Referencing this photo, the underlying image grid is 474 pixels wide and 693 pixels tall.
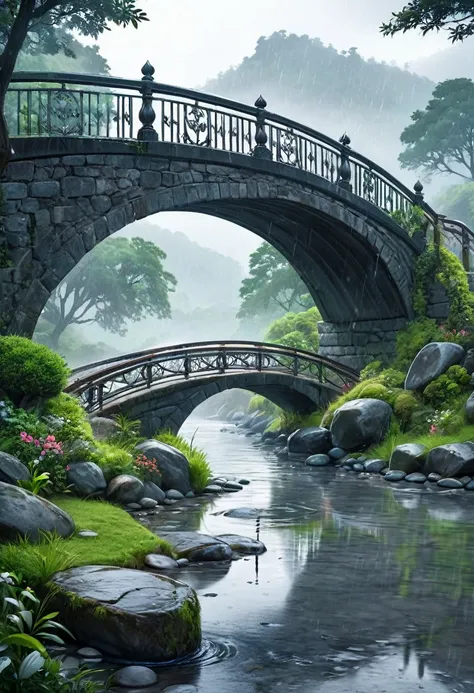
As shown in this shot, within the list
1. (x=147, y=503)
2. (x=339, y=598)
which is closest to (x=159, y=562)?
(x=339, y=598)

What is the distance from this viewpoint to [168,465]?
15062 mm

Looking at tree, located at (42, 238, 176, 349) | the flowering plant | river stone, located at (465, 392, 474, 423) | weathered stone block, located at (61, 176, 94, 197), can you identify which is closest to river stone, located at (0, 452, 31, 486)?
the flowering plant

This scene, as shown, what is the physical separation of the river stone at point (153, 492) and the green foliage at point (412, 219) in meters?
12.3

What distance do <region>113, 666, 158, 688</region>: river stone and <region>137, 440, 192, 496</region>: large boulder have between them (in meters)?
8.85

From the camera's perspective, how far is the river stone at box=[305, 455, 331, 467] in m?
20.2

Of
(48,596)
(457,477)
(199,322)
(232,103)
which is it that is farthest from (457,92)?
(199,322)

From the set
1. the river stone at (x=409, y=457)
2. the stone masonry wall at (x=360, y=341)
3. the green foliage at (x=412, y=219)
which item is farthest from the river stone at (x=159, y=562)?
the green foliage at (x=412, y=219)

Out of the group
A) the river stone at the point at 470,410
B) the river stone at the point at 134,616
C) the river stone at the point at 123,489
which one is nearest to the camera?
the river stone at the point at 134,616

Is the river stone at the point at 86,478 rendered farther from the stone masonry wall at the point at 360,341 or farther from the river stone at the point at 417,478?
the stone masonry wall at the point at 360,341

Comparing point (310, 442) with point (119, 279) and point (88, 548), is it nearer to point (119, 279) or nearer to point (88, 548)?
point (88, 548)

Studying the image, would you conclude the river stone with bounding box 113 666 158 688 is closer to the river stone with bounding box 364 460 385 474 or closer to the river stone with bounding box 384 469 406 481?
the river stone with bounding box 384 469 406 481

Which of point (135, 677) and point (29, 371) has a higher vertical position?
point (29, 371)

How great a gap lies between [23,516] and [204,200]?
→ 37.1ft

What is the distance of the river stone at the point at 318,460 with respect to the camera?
20234mm
